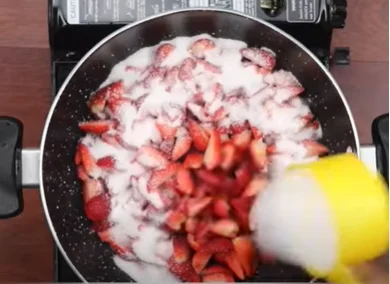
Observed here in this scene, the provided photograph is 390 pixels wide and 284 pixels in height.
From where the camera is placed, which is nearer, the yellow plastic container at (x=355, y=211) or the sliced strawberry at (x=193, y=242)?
the yellow plastic container at (x=355, y=211)

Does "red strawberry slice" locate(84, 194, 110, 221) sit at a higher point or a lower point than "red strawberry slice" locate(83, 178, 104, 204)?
lower

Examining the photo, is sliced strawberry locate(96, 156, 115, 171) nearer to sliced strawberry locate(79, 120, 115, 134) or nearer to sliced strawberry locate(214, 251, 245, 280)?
sliced strawberry locate(79, 120, 115, 134)

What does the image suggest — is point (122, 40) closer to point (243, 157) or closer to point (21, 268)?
point (243, 157)

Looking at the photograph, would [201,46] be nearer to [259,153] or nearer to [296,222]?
[259,153]

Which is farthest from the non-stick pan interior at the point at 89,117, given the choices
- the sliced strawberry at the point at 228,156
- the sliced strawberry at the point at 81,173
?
the sliced strawberry at the point at 228,156

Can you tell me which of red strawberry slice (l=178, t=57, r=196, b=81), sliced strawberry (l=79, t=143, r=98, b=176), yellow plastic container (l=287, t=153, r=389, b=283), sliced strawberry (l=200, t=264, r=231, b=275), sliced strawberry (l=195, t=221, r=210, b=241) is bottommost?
sliced strawberry (l=200, t=264, r=231, b=275)

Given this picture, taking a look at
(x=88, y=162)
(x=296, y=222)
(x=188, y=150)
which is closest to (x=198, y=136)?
(x=188, y=150)

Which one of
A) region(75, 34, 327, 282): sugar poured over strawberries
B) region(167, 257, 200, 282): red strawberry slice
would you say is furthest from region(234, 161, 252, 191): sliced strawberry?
region(167, 257, 200, 282): red strawberry slice

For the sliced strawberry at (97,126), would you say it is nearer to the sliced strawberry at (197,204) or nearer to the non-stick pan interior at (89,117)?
the non-stick pan interior at (89,117)
